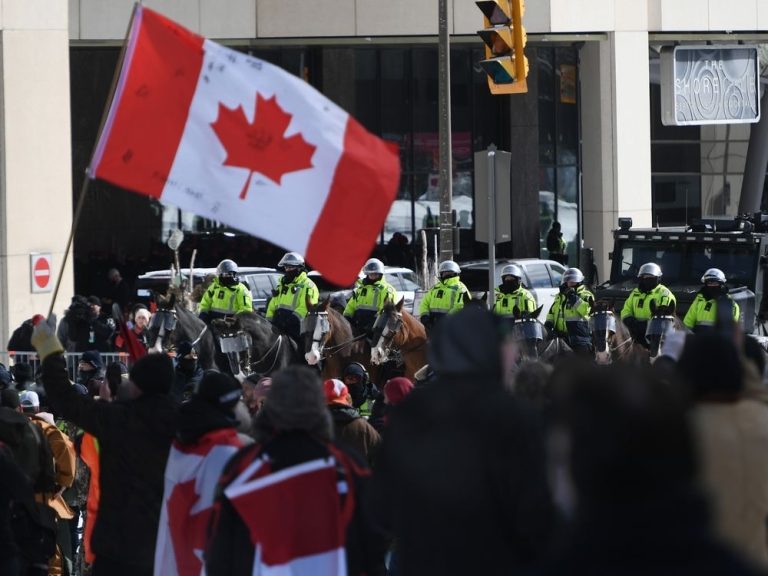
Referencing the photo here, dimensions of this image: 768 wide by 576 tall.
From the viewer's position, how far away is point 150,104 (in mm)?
8141

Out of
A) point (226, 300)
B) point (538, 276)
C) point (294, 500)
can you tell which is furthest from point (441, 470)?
point (538, 276)

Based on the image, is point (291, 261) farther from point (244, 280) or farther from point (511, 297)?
point (244, 280)

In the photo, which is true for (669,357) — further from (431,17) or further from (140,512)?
(431,17)

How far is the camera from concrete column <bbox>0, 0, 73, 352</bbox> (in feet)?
86.5

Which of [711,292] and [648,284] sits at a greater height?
[648,284]

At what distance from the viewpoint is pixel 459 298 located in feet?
63.8

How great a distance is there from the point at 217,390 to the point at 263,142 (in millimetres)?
1548

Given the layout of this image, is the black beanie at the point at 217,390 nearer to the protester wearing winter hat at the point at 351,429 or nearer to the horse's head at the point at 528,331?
the protester wearing winter hat at the point at 351,429

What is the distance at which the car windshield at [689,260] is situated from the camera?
2111 cm

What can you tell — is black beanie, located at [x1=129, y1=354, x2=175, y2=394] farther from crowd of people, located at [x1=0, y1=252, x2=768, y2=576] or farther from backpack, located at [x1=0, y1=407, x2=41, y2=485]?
backpack, located at [x1=0, y1=407, x2=41, y2=485]

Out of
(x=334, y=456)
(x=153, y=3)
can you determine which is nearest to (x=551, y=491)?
(x=334, y=456)

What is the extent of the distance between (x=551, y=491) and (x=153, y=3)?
94.6 feet

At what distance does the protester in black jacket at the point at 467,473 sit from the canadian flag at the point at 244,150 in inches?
111

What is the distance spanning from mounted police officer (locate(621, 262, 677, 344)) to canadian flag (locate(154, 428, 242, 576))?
13.0 m
